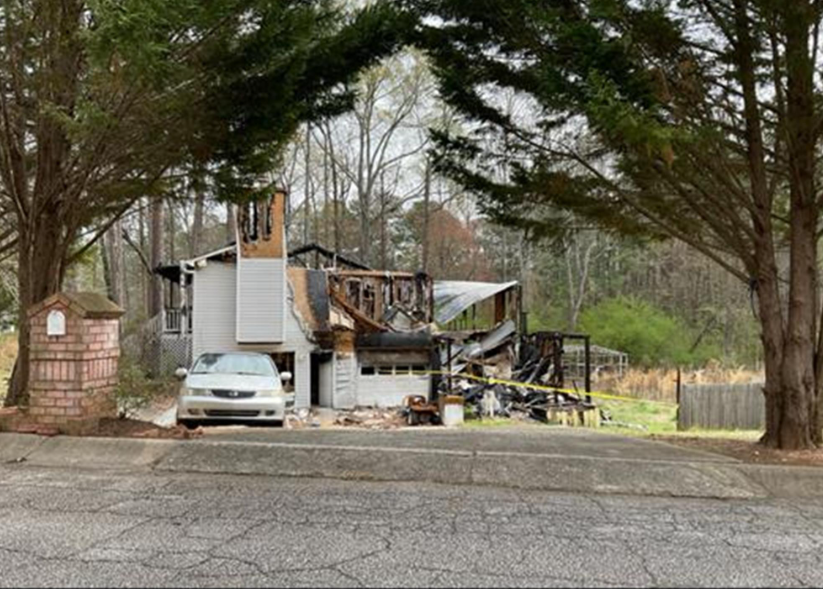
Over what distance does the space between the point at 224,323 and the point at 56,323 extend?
14.2 meters

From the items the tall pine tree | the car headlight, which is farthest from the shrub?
the car headlight

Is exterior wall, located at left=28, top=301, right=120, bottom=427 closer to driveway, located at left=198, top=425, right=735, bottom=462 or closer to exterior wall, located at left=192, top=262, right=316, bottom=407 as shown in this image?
driveway, located at left=198, top=425, right=735, bottom=462

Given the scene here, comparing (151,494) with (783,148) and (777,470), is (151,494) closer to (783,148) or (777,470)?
(777,470)

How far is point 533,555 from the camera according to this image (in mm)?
3832

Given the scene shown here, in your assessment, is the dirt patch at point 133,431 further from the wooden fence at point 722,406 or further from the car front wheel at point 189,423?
the wooden fence at point 722,406

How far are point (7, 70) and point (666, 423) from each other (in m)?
16.2

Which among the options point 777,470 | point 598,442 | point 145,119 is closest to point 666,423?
point 598,442

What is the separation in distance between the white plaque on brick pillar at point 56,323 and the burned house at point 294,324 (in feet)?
41.2

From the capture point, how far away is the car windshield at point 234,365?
10953mm

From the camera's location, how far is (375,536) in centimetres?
415

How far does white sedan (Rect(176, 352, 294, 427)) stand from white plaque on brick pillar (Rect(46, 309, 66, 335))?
3720 millimetres

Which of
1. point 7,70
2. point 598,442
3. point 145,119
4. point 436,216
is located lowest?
point 598,442

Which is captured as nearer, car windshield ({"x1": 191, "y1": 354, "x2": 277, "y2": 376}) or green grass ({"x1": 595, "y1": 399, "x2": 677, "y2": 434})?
car windshield ({"x1": 191, "y1": 354, "x2": 277, "y2": 376})

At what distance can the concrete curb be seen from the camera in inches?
217
